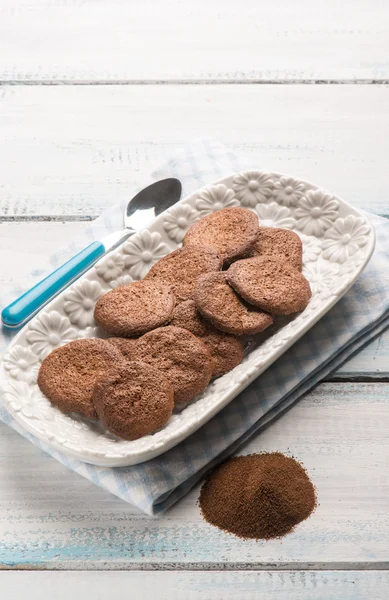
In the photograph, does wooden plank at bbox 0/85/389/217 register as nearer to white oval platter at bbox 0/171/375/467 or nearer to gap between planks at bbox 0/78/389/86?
gap between planks at bbox 0/78/389/86

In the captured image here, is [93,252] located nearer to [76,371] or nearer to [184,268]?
[184,268]

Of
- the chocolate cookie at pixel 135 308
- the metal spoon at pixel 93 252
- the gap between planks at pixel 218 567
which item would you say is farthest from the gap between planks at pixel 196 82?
the gap between planks at pixel 218 567

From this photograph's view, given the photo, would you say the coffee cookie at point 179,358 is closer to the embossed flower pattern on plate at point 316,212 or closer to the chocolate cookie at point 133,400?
the chocolate cookie at point 133,400

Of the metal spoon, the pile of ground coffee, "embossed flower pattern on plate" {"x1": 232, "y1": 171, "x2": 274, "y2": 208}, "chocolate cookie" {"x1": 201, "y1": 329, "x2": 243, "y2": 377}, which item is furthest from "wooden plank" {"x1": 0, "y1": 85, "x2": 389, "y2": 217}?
the pile of ground coffee

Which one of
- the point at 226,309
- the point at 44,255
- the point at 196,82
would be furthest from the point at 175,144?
the point at 226,309

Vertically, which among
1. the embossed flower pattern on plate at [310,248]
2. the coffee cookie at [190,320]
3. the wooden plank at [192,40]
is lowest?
the coffee cookie at [190,320]

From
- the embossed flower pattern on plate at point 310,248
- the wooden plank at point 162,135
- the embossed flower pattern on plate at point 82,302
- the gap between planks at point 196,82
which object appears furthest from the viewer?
the gap between planks at point 196,82
